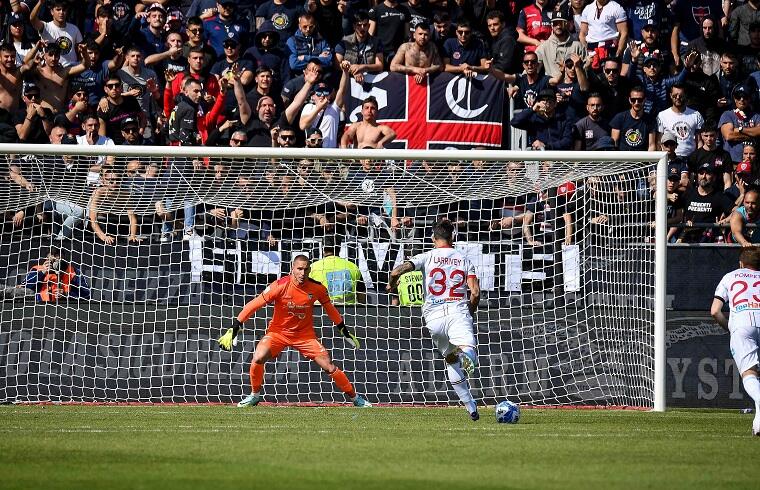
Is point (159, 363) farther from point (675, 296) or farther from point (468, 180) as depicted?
point (675, 296)

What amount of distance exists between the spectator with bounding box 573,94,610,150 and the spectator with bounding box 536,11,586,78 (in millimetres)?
1235

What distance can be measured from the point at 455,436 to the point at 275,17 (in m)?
10.5

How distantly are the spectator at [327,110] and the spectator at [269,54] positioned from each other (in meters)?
0.93

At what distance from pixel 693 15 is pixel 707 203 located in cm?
498

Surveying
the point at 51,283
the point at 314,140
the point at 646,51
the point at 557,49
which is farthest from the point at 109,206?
the point at 646,51

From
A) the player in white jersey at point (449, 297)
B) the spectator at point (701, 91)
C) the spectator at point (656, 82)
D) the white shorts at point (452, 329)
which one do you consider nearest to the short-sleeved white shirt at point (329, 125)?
the spectator at point (656, 82)

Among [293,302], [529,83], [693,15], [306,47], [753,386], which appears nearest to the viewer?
[753,386]

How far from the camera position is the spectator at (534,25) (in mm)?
19594

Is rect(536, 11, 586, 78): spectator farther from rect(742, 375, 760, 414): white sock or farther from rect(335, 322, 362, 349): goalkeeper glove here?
rect(742, 375, 760, 414): white sock

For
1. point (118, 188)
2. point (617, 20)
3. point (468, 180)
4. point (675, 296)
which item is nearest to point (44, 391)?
point (118, 188)

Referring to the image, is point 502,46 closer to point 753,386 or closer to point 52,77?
point 52,77

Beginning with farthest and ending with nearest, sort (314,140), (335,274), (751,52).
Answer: (751,52)
(314,140)
(335,274)

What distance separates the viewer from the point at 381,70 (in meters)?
18.9

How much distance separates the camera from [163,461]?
28.8ft
